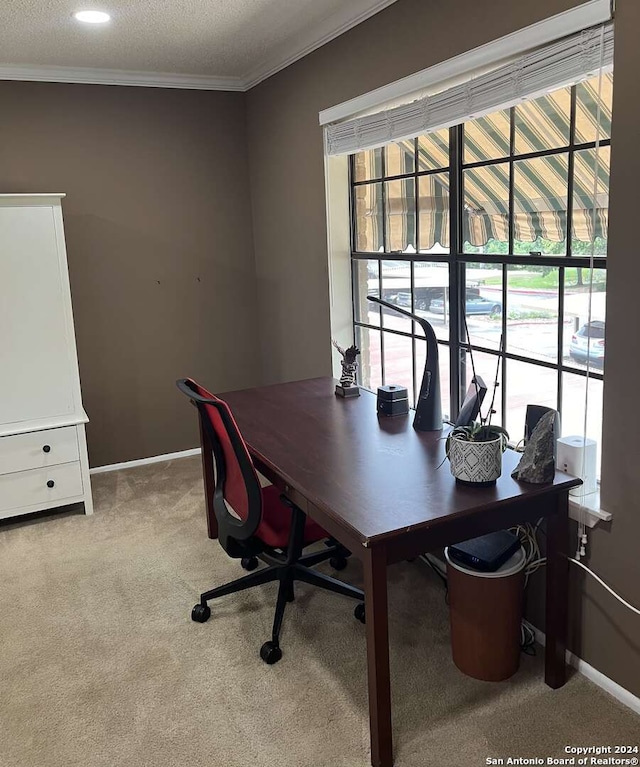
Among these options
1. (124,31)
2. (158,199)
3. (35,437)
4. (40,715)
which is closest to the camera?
(40,715)

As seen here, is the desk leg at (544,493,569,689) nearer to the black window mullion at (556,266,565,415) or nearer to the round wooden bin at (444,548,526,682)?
the round wooden bin at (444,548,526,682)

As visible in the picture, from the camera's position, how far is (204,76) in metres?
4.30

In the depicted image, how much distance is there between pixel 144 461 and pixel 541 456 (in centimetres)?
311

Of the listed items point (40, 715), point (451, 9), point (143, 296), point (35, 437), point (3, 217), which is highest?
point (451, 9)

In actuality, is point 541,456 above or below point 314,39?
below

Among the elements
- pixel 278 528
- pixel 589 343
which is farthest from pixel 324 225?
pixel 589 343

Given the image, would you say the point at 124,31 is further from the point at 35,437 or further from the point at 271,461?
the point at 271,461

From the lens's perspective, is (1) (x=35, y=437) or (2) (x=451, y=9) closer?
(2) (x=451, y=9)

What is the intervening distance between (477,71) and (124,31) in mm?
1808

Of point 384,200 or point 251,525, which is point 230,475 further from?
point 384,200

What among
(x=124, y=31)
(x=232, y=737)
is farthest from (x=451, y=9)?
(x=232, y=737)

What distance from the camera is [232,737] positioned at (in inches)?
84.1

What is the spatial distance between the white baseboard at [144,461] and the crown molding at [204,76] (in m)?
2.31

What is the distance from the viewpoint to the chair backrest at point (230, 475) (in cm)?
238
